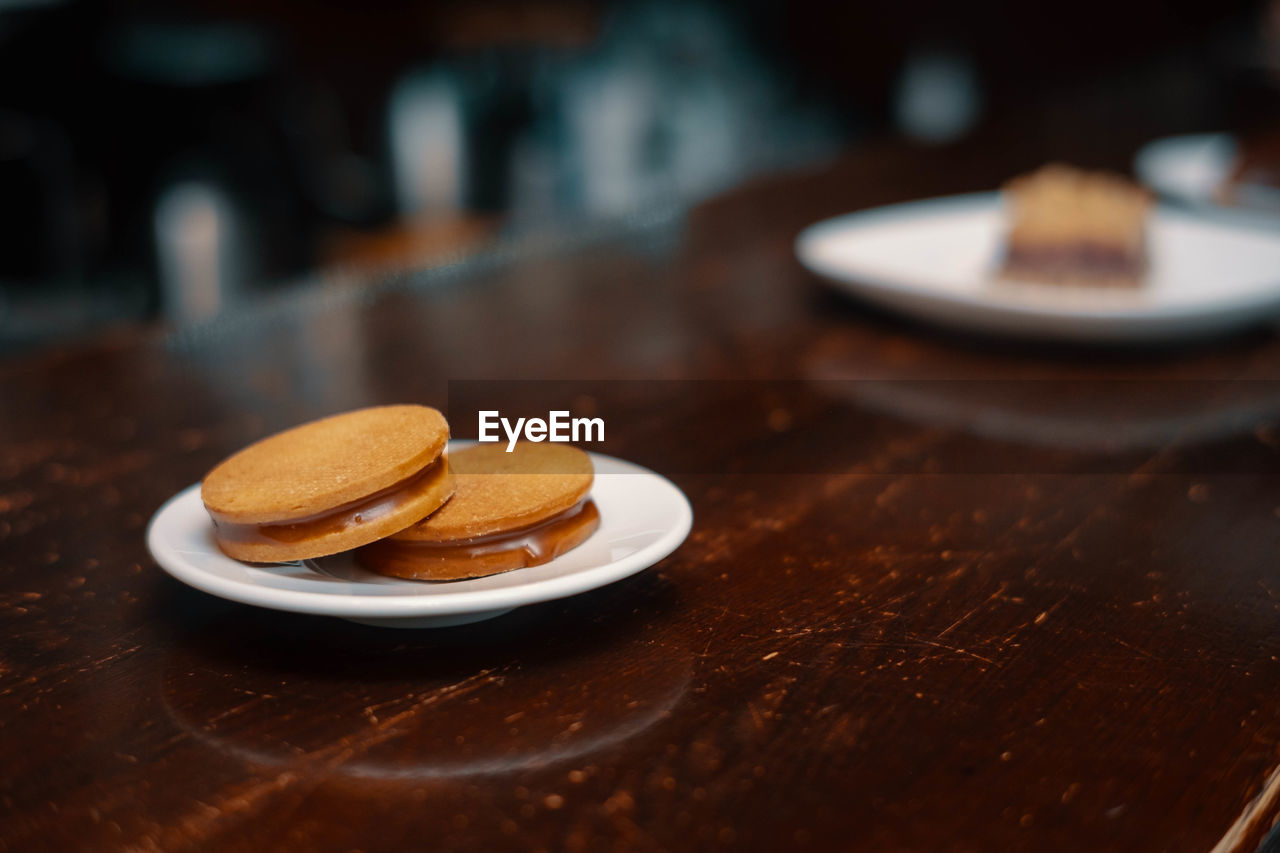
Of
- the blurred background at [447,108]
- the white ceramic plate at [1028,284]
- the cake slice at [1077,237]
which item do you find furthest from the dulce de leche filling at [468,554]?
the blurred background at [447,108]

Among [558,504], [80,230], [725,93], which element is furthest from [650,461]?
[725,93]

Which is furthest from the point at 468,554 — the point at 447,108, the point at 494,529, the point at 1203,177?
the point at 447,108

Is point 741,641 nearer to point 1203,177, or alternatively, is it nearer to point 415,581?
point 415,581

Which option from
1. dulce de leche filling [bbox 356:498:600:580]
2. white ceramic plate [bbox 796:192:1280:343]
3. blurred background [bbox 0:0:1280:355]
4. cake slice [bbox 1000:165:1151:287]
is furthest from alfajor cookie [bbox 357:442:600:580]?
blurred background [bbox 0:0:1280:355]

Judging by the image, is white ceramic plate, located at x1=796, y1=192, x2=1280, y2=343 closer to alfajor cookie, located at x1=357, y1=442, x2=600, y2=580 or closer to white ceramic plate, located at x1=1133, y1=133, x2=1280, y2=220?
white ceramic plate, located at x1=1133, y1=133, x2=1280, y2=220

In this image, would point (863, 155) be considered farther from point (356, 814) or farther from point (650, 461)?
point (356, 814)

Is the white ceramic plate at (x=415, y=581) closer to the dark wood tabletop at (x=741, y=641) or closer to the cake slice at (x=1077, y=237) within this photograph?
the dark wood tabletop at (x=741, y=641)
